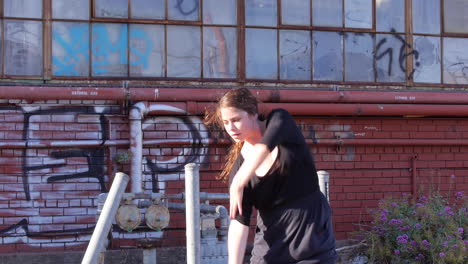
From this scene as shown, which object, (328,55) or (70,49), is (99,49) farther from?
(328,55)

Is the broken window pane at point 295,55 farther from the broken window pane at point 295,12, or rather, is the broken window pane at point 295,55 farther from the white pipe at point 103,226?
the white pipe at point 103,226

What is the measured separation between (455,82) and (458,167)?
105 centimetres

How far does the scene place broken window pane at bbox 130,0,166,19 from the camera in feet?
22.1

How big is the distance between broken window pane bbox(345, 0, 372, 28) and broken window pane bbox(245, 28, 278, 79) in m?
0.95

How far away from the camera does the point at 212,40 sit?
271 inches

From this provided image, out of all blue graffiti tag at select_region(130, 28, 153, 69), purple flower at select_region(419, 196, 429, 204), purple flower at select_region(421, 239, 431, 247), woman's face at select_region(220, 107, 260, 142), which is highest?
blue graffiti tag at select_region(130, 28, 153, 69)

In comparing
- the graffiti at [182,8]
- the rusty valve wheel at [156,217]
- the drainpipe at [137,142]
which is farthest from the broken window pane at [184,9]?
the rusty valve wheel at [156,217]

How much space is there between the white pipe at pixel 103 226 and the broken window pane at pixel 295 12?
4.46 m

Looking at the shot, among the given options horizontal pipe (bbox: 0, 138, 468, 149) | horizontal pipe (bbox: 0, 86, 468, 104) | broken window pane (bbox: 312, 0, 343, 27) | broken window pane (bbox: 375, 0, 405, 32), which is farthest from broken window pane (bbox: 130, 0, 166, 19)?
broken window pane (bbox: 375, 0, 405, 32)

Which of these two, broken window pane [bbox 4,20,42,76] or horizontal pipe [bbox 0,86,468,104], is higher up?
broken window pane [bbox 4,20,42,76]

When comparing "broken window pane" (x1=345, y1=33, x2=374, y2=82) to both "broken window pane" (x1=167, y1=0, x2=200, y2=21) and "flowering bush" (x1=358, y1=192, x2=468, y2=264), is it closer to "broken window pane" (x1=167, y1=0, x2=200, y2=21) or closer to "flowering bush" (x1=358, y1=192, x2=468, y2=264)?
"flowering bush" (x1=358, y1=192, x2=468, y2=264)

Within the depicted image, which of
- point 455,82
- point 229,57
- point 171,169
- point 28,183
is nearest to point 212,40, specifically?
point 229,57

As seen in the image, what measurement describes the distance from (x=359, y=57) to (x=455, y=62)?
1.29m

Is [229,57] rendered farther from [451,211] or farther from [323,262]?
[323,262]
